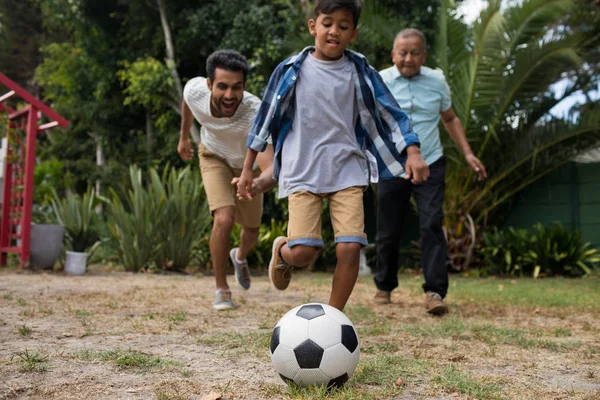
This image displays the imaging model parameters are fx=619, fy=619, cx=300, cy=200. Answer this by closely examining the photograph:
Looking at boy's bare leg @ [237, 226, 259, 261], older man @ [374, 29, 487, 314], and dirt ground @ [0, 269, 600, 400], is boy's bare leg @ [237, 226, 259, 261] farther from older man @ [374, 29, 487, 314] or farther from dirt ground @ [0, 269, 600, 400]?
older man @ [374, 29, 487, 314]

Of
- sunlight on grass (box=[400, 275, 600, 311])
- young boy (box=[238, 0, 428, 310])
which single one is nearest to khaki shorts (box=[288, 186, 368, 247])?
young boy (box=[238, 0, 428, 310])

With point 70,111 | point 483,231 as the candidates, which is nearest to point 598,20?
point 483,231

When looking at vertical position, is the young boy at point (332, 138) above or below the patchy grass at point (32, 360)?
above

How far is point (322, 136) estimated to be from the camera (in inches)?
129

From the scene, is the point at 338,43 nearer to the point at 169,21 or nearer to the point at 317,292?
the point at 317,292

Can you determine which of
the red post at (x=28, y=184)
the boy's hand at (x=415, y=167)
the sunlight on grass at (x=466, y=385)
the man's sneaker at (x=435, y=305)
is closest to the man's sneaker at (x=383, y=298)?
the man's sneaker at (x=435, y=305)

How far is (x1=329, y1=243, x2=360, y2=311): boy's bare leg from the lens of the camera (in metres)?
3.10

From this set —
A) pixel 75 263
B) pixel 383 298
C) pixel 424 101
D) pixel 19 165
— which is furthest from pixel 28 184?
pixel 424 101

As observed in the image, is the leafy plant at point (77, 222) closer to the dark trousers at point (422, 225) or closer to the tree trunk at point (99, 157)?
the dark trousers at point (422, 225)

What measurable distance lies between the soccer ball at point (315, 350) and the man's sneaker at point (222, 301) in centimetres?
226

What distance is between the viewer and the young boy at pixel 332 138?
319 centimetres

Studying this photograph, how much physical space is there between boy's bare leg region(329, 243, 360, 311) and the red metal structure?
6283 mm

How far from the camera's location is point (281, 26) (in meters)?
13.0

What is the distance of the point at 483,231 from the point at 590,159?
2.48 m
